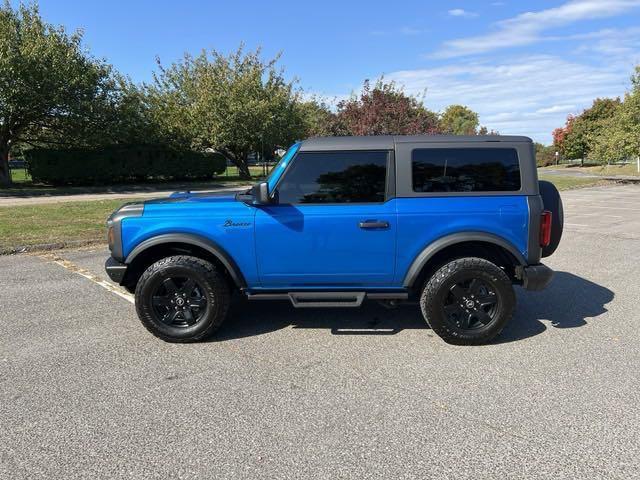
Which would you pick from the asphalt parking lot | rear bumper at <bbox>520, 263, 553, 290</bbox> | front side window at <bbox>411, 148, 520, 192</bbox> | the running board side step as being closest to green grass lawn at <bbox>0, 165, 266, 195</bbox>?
the asphalt parking lot

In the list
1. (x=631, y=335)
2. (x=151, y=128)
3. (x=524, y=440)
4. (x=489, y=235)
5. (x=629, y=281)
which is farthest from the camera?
(x=151, y=128)

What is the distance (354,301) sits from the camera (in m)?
4.10

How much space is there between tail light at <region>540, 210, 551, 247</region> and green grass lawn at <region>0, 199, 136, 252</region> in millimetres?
7870

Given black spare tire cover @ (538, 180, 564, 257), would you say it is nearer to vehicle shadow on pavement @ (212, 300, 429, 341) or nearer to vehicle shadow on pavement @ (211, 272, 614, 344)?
vehicle shadow on pavement @ (211, 272, 614, 344)

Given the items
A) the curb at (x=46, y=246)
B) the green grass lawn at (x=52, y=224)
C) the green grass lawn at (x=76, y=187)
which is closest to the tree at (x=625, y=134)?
the green grass lawn at (x=76, y=187)

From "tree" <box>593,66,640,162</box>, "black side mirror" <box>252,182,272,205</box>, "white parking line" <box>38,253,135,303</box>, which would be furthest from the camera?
"tree" <box>593,66,640,162</box>

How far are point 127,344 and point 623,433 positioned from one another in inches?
146

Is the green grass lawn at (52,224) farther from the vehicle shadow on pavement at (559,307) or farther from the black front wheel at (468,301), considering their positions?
the vehicle shadow on pavement at (559,307)

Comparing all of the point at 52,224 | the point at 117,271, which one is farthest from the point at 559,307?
the point at 52,224

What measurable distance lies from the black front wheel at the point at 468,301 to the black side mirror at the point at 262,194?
5.14 feet

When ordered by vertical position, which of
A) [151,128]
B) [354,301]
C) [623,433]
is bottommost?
[623,433]

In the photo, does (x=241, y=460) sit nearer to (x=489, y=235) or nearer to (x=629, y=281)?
(x=489, y=235)

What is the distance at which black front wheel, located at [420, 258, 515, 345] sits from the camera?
400 cm

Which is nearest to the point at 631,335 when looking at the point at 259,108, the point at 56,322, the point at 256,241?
the point at 256,241
